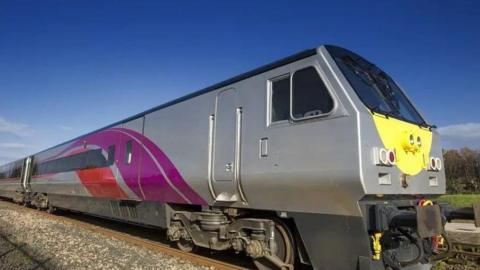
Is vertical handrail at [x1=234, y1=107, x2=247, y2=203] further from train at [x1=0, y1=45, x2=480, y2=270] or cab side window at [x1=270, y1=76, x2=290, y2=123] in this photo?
cab side window at [x1=270, y1=76, x2=290, y2=123]

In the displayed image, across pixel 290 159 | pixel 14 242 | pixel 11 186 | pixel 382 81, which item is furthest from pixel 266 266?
pixel 11 186

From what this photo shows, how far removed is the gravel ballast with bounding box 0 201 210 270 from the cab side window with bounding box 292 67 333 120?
3283 mm

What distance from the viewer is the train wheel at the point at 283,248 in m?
5.11

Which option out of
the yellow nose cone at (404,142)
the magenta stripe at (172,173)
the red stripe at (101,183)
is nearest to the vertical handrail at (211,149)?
the magenta stripe at (172,173)

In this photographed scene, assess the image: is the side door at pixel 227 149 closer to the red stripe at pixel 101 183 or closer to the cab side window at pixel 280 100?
the cab side window at pixel 280 100

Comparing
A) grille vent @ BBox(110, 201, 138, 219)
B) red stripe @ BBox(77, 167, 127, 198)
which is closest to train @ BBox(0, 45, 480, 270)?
grille vent @ BBox(110, 201, 138, 219)

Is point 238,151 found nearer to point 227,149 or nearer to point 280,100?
point 227,149

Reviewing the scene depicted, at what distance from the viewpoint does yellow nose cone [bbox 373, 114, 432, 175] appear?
177 inches

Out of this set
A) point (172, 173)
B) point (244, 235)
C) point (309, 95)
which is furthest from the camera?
point (172, 173)

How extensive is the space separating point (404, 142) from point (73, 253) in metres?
6.62

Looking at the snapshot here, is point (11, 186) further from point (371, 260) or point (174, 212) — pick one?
point (371, 260)

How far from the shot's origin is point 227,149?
6.04 m

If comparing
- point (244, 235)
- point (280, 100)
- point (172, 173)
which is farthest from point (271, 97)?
point (172, 173)

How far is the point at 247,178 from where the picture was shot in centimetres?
554
